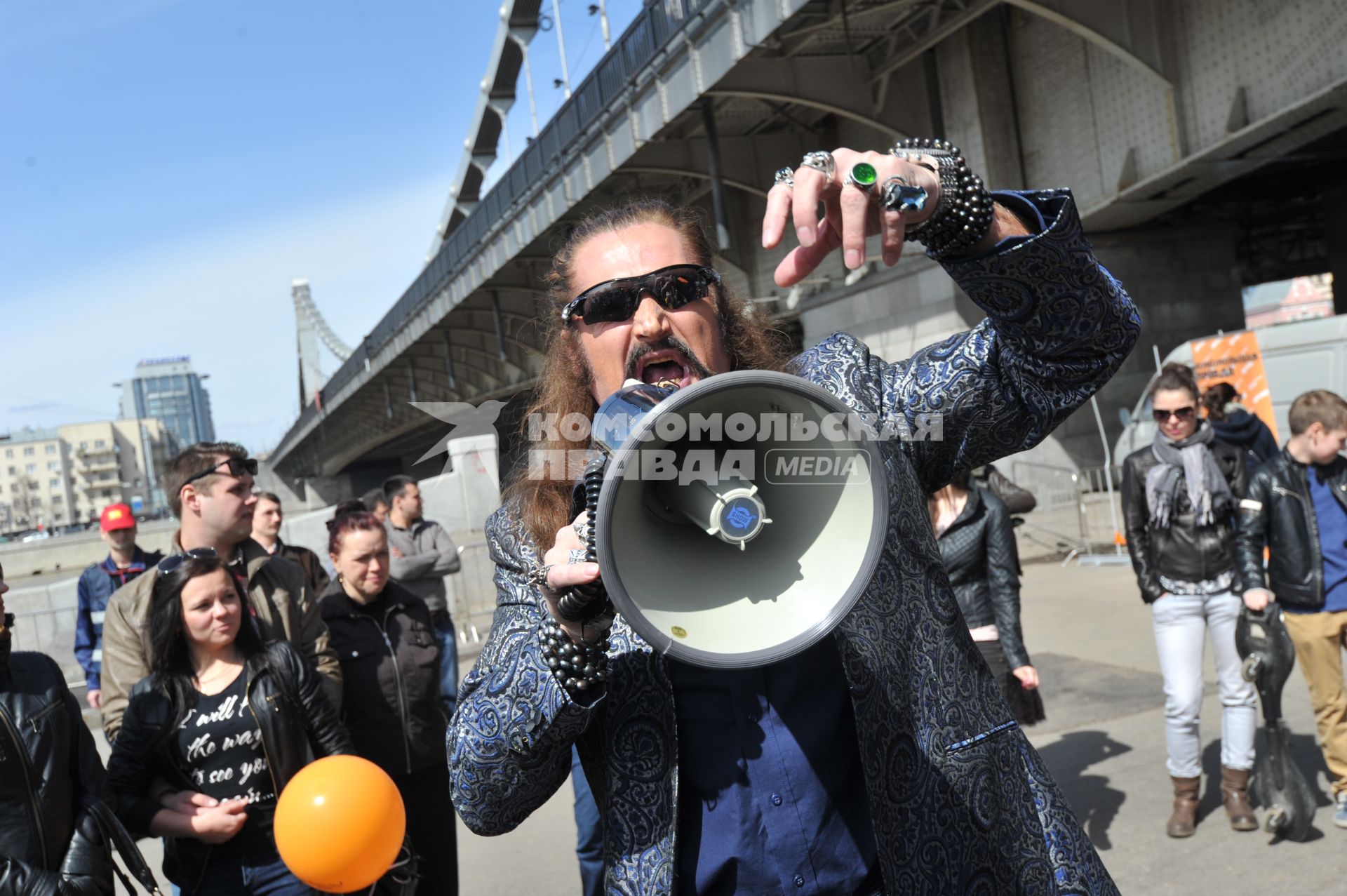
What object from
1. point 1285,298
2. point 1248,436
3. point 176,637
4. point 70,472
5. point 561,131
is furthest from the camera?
point 70,472

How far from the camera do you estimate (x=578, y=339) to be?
74.9 inches

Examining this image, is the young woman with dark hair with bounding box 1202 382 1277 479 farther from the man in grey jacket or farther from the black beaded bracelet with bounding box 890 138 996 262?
the black beaded bracelet with bounding box 890 138 996 262

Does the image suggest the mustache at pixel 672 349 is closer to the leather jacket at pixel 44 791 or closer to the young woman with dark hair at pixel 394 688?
the leather jacket at pixel 44 791

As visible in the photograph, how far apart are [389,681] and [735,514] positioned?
3527 millimetres

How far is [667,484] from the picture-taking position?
1478 millimetres

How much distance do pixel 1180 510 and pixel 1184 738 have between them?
3.39 feet

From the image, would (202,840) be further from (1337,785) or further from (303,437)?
(303,437)

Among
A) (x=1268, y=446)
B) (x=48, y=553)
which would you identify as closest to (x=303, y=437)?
(x=48, y=553)

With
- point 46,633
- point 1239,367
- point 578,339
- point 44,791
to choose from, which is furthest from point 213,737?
point 1239,367

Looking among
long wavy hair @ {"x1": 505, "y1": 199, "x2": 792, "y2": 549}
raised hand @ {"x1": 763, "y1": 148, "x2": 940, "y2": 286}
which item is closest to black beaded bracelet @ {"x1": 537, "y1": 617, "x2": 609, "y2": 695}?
long wavy hair @ {"x1": 505, "y1": 199, "x2": 792, "y2": 549}

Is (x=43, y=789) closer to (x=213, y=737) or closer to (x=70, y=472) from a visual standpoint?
(x=213, y=737)

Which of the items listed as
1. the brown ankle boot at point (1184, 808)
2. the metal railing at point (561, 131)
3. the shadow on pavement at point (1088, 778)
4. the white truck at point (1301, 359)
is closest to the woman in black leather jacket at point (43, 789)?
the shadow on pavement at point (1088, 778)

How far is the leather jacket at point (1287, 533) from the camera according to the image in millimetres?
5043

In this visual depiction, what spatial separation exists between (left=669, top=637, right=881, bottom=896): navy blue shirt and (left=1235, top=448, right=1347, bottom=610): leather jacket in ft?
13.3
